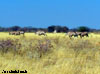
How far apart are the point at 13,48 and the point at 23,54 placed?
813 millimetres

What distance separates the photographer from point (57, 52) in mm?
10820

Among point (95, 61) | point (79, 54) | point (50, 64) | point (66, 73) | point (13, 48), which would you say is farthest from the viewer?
point (13, 48)

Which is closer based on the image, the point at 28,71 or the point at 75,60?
the point at 28,71

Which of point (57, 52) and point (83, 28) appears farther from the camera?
point (83, 28)

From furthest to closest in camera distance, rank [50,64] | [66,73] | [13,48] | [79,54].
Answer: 1. [13,48]
2. [79,54]
3. [50,64]
4. [66,73]

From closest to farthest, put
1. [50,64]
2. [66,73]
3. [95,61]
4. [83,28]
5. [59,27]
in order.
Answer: [66,73], [50,64], [95,61], [83,28], [59,27]

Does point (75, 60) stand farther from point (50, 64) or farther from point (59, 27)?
point (59, 27)

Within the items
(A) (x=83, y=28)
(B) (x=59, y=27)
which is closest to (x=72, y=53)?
(A) (x=83, y=28)

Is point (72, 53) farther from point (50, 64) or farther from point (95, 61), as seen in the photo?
point (50, 64)

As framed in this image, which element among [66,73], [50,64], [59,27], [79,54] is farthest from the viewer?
[59,27]

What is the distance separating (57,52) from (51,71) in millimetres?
3696

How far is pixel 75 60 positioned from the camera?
29.3 feet

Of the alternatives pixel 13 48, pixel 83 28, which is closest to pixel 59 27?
pixel 83 28

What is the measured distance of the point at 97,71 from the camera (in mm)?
7266
